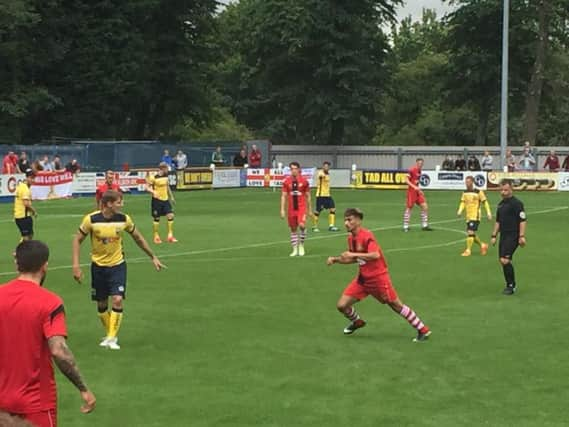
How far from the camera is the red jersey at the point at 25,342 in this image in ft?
21.0

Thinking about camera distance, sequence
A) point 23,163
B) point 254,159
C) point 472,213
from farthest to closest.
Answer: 1. point 254,159
2. point 23,163
3. point 472,213

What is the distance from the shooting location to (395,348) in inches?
528

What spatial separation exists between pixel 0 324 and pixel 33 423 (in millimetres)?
635

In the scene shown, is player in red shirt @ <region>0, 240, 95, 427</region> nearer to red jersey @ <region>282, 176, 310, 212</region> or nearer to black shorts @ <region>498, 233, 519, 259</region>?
black shorts @ <region>498, 233, 519, 259</region>

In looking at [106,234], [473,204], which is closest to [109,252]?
[106,234]

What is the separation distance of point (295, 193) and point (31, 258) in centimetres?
1801

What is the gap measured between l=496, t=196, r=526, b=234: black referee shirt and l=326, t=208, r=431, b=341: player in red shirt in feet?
15.1

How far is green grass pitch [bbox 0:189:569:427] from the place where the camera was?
1038cm

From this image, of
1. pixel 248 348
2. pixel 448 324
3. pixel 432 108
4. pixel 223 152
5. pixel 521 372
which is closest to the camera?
pixel 521 372

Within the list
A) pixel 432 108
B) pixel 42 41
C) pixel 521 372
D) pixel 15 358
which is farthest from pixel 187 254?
pixel 432 108

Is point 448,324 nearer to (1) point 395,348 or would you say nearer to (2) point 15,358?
(1) point 395,348

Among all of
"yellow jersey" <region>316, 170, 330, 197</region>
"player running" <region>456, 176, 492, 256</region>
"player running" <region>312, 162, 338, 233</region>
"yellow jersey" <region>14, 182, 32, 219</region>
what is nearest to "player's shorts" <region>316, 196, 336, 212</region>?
"player running" <region>312, 162, 338, 233</region>

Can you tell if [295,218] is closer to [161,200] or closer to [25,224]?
[161,200]

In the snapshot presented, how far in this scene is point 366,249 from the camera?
13789 millimetres
